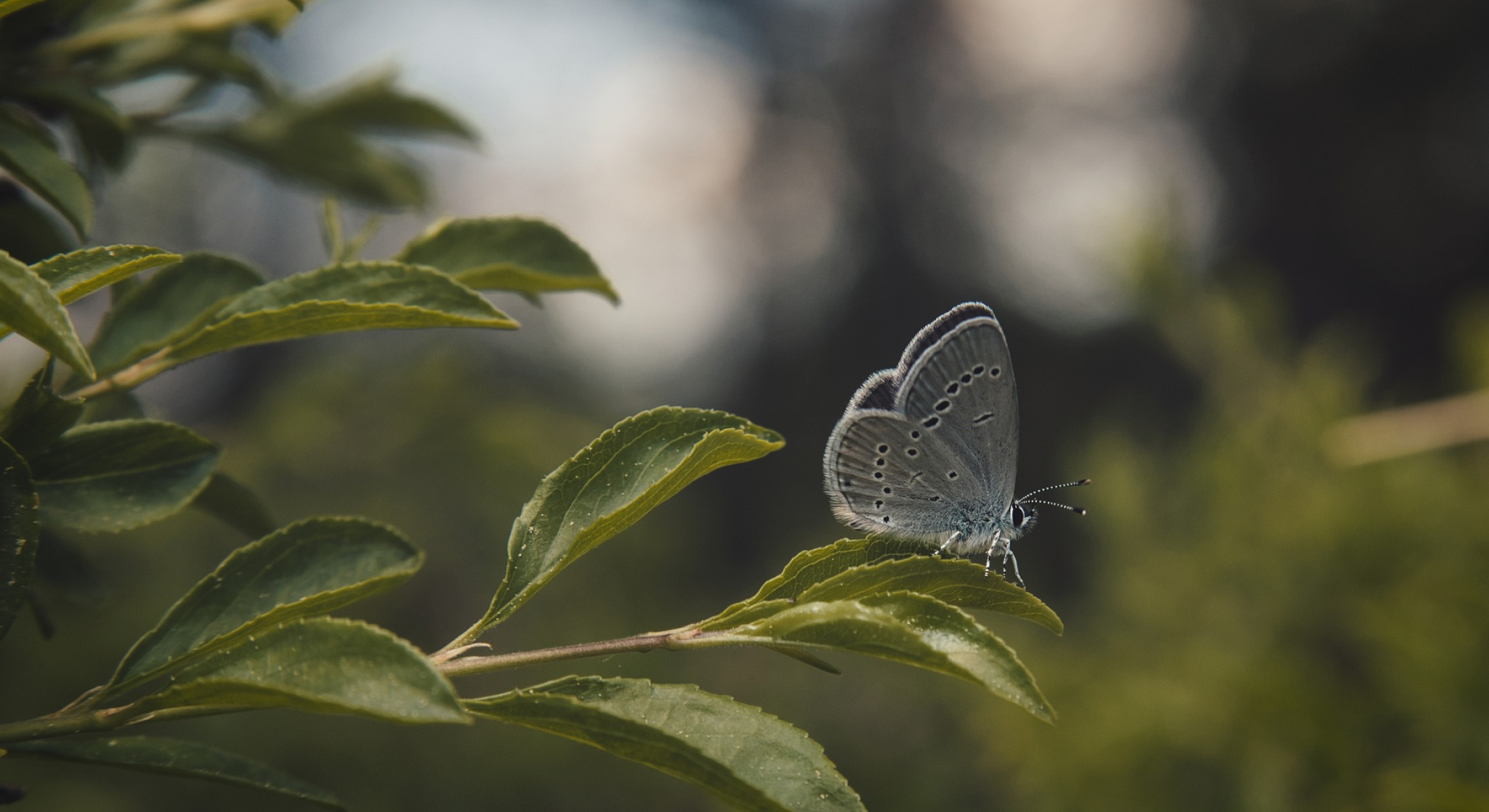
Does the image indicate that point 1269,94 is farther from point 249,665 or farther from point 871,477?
point 249,665

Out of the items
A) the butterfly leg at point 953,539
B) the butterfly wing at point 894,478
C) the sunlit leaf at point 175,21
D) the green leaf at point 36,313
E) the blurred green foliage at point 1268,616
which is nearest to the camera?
the green leaf at point 36,313

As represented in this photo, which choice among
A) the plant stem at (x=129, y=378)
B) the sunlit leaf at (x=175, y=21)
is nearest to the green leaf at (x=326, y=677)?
the plant stem at (x=129, y=378)

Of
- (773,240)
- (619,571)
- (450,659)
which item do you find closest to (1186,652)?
(450,659)

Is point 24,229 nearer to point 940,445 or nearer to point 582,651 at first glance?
point 582,651

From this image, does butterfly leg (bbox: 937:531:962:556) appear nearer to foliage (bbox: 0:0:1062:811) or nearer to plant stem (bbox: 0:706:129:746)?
foliage (bbox: 0:0:1062:811)

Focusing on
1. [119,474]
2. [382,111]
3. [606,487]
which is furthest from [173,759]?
[382,111]

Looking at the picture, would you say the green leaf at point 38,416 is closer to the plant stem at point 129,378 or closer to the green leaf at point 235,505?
the plant stem at point 129,378
